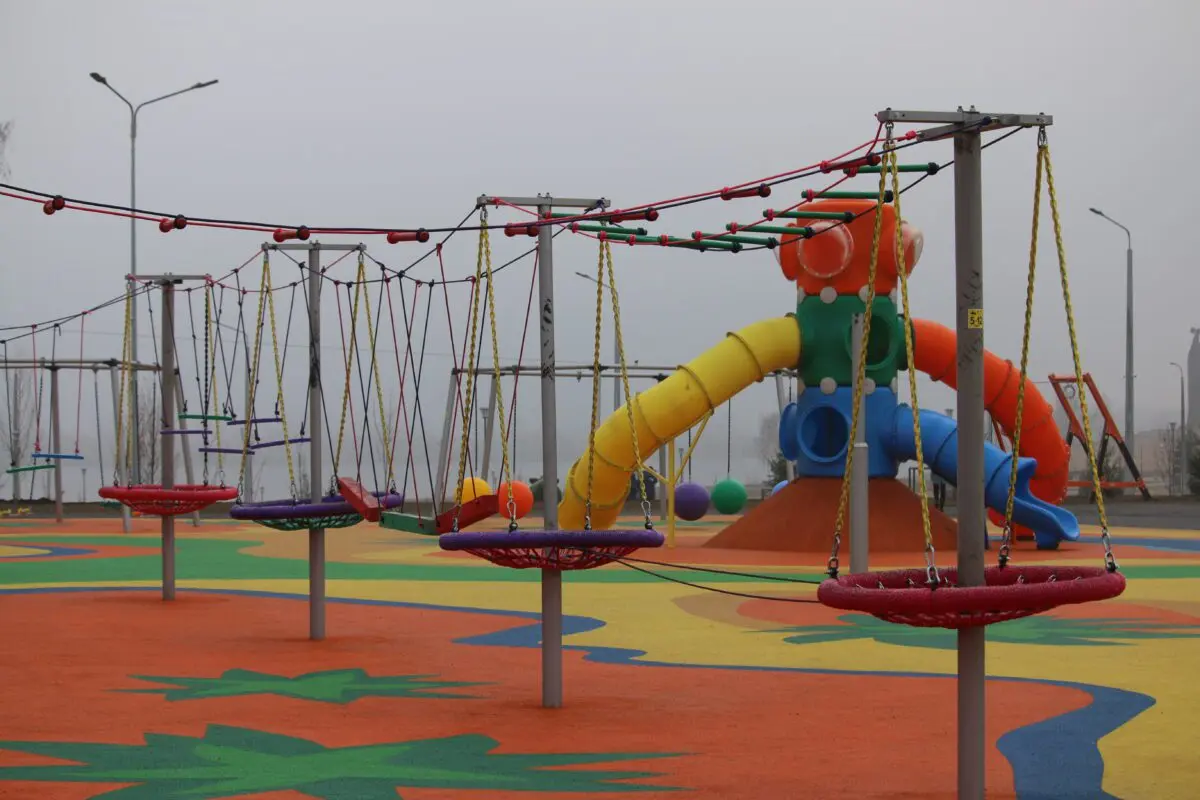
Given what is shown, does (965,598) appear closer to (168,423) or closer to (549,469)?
(549,469)

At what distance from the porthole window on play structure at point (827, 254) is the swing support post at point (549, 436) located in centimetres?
1506

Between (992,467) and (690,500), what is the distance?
13.2 metres

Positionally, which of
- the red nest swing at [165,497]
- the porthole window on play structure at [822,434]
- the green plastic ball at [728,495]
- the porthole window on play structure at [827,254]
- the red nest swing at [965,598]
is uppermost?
the porthole window on play structure at [827,254]

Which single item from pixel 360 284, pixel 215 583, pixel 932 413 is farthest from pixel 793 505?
pixel 360 284

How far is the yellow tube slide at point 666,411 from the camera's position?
23766 mm

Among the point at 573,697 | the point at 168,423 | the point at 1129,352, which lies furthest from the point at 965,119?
the point at 1129,352

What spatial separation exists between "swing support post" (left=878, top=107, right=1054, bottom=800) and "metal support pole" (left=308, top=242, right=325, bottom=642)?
334 inches

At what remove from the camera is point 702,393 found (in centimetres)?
2436

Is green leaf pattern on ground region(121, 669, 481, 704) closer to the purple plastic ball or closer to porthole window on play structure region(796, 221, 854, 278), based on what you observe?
porthole window on play structure region(796, 221, 854, 278)

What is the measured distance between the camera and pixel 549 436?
35.1 ft

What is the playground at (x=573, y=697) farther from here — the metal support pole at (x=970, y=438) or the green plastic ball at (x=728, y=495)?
the green plastic ball at (x=728, y=495)

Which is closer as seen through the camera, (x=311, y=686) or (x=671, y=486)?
(x=311, y=686)

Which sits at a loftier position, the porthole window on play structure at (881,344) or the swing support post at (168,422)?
the porthole window on play structure at (881,344)

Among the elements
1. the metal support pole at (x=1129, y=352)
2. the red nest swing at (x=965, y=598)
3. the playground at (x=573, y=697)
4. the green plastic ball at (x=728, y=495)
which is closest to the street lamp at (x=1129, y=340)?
the metal support pole at (x=1129, y=352)
